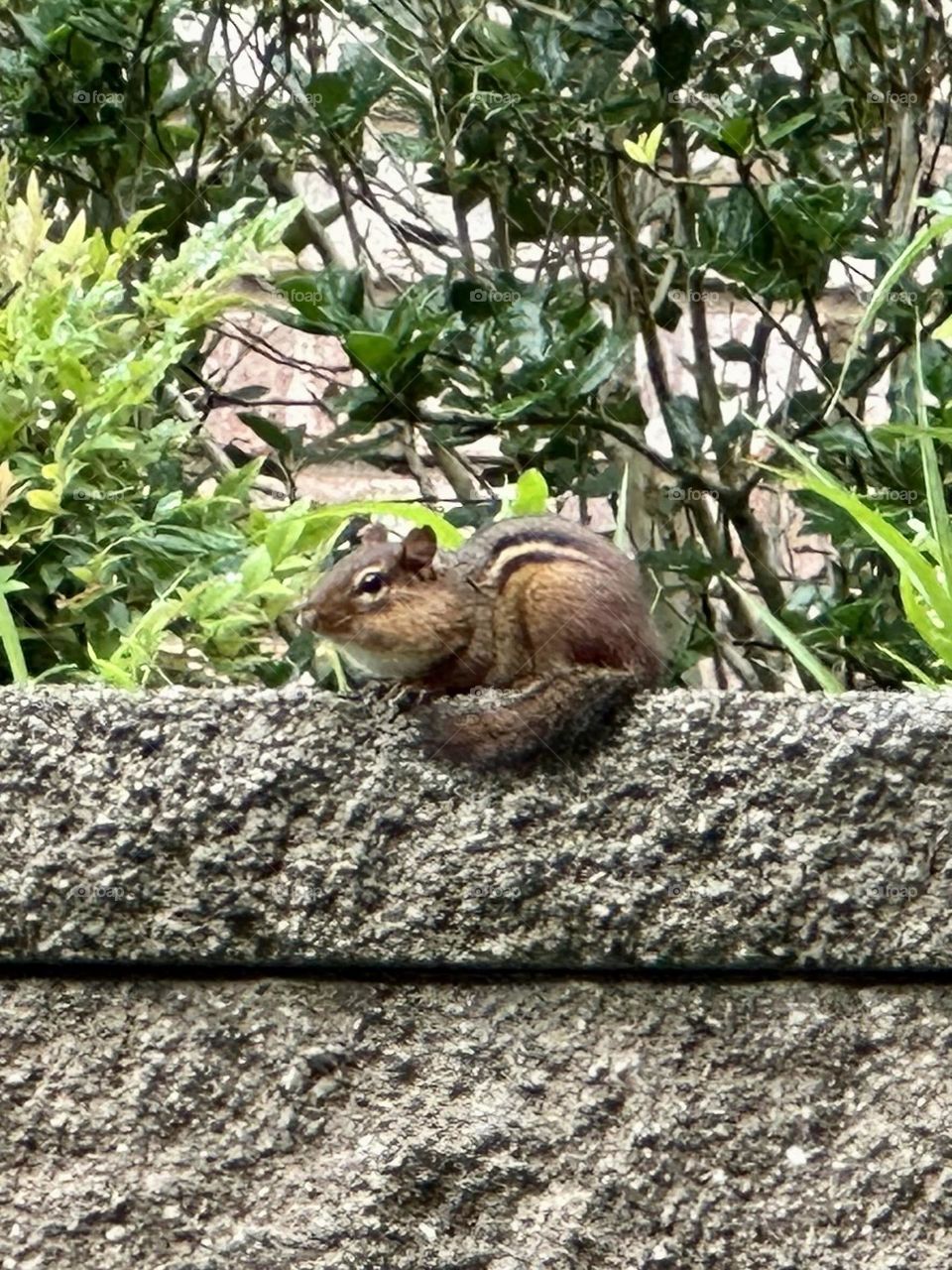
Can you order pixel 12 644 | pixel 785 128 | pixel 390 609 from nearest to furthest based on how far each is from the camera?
pixel 390 609 < pixel 12 644 < pixel 785 128

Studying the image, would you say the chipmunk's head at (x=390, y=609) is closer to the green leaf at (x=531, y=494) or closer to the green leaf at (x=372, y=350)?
the green leaf at (x=531, y=494)

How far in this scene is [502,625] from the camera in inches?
57.7

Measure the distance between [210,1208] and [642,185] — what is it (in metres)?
2.23

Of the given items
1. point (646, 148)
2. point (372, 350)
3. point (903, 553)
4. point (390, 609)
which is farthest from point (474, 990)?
point (646, 148)

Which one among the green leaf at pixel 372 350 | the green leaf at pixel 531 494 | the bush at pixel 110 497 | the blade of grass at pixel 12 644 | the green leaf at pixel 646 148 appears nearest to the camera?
the blade of grass at pixel 12 644

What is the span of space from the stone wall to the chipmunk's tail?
20mm

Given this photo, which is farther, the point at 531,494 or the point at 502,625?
the point at 531,494

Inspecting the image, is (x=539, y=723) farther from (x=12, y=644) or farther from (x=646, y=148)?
(x=646, y=148)

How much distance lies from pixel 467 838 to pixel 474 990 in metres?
0.13

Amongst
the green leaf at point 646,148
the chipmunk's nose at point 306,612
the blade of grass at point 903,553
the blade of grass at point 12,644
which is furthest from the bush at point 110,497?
the blade of grass at point 903,553

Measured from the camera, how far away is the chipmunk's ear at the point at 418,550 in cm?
152

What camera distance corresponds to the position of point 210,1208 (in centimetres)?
141

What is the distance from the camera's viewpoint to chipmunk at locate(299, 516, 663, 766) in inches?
54.9

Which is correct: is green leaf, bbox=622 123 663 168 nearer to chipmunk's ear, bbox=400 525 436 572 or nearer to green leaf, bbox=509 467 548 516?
green leaf, bbox=509 467 548 516
